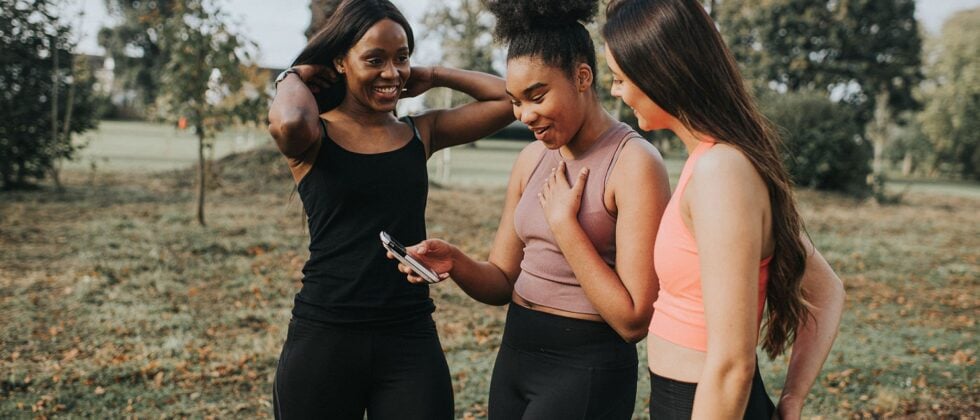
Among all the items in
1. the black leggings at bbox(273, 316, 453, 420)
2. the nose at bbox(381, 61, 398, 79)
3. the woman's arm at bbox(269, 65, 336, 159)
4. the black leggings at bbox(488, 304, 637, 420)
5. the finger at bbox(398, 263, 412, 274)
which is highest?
the nose at bbox(381, 61, 398, 79)

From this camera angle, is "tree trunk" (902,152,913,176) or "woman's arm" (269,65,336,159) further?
"tree trunk" (902,152,913,176)

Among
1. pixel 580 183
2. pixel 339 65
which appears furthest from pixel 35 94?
pixel 580 183

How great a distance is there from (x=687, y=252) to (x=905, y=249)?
1182cm

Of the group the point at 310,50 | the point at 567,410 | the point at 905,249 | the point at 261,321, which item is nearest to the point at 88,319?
the point at 261,321

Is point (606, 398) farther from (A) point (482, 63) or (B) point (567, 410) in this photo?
(A) point (482, 63)

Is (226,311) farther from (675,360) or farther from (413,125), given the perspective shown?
(675,360)

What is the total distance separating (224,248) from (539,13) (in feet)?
25.0

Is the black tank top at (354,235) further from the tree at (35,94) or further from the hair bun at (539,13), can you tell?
the tree at (35,94)

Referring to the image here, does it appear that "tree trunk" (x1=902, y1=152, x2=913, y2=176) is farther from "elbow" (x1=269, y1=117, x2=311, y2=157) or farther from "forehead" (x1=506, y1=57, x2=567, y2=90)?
"elbow" (x1=269, y1=117, x2=311, y2=157)

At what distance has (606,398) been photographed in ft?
7.25

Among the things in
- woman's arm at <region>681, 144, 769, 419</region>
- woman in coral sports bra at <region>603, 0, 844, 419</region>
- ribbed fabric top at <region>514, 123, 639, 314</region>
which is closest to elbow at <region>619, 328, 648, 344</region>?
ribbed fabric top at <region>514, 123, 639, 314</region>

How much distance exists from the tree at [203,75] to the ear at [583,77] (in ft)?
28.7

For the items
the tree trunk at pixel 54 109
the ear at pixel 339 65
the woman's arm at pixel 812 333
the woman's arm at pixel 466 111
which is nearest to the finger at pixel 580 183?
the woman's arm at pixel 812 333

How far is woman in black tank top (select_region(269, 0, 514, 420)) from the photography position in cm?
247
